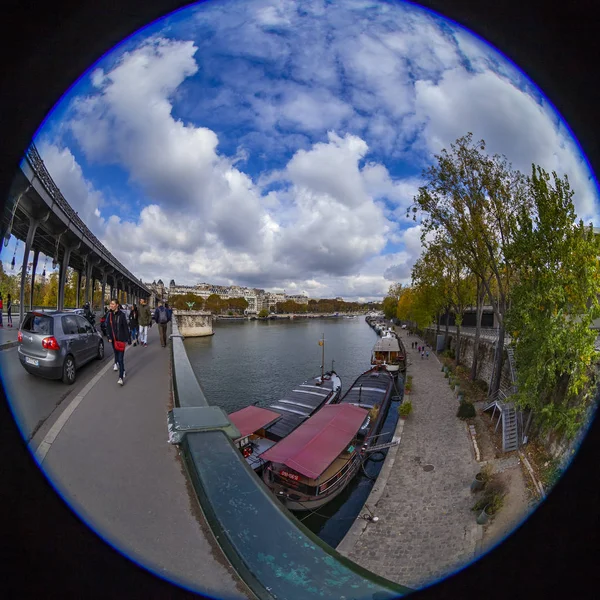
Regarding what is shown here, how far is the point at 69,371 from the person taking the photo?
4836mm

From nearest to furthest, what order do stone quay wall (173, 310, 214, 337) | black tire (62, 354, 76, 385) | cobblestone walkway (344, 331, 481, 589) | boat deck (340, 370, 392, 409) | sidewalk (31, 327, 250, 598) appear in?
sidewalk (31, 327, 250, 598) < black tire (62, 354, 76, 385) < cobblestone walkway (344, 331, 481, 589) < boat deck (340, 370, 392, 409) < stone quay wall (173, 310, 214, 337)

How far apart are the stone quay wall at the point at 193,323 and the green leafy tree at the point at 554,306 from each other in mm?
57850

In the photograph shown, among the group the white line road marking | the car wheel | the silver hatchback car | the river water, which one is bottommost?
the river water

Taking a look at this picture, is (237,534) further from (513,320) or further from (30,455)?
(513,320)

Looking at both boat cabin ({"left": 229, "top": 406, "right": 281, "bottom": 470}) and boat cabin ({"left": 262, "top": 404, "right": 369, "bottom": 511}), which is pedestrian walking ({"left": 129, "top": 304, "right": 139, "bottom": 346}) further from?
boat cabin ({"left": 262, "top": 404, "right": 369, "bottom": 511})

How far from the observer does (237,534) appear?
1356 millimetres

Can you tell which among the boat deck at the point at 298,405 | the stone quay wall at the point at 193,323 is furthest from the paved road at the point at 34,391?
the stone quay wall at the point at 193,323

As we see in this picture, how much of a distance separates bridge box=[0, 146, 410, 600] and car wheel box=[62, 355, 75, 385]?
1.63 ft

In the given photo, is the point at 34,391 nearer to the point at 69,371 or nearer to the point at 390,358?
the point at 69,371

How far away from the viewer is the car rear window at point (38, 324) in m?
4.24

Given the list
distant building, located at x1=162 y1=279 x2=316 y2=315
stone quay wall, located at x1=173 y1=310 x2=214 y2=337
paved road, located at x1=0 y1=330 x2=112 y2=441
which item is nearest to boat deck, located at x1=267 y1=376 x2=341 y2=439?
paved road, located at x1=0 y1=330 x2=112 y2=441

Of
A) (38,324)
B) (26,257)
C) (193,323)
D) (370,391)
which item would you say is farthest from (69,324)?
(193,323)

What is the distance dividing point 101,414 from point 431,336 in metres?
48.1

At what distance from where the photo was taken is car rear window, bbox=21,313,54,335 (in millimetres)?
4238
